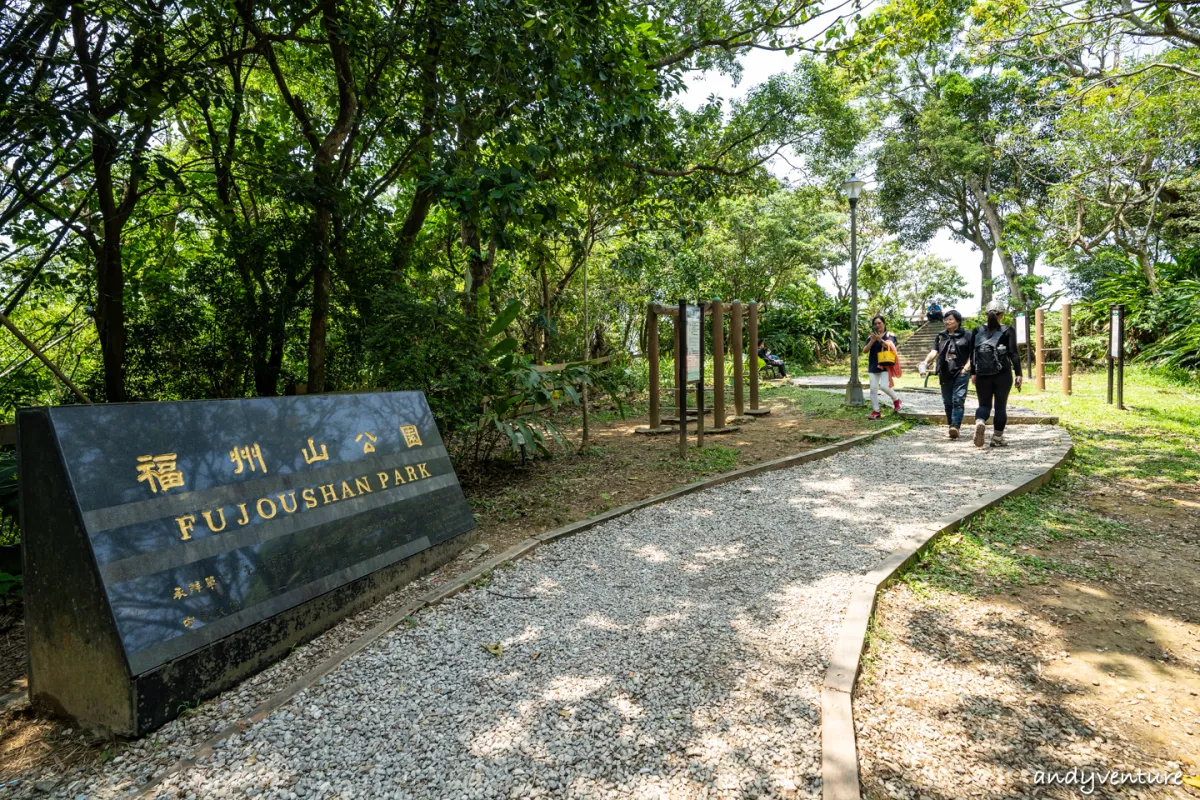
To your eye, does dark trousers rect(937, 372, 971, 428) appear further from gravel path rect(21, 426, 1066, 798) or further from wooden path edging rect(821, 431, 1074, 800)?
gravel path rect(21, 426, 1066, 798)

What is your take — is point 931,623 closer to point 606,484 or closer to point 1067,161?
point 606,484

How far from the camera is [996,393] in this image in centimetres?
735

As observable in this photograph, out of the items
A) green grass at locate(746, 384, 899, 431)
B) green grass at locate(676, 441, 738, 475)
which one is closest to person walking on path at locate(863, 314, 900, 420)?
green grass at locate(746, 384, 899, 431)

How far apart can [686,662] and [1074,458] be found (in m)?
6.39

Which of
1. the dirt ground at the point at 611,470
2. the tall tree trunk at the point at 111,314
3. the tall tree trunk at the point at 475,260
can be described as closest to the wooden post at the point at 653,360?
the dirt ground at the point at 611,470

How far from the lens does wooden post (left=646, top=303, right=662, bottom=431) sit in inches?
332

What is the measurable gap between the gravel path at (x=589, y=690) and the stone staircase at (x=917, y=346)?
21533mm

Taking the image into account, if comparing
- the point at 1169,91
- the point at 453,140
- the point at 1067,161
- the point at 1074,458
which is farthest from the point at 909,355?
the point at 453,140

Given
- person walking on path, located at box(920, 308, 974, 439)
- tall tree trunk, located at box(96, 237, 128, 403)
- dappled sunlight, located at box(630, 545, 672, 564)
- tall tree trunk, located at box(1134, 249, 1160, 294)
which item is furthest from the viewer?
tall tree trunk, located at box(1134, 249, 1160, 294)

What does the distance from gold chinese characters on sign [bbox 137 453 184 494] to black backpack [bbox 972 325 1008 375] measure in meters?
7.72

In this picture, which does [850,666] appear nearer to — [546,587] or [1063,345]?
[546,587]

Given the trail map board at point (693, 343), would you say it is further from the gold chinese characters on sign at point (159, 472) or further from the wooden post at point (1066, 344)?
the wooden post at point (1066, 344)

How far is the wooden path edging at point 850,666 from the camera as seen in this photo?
6.94ft

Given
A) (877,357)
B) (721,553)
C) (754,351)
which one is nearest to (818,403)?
(877,357)
